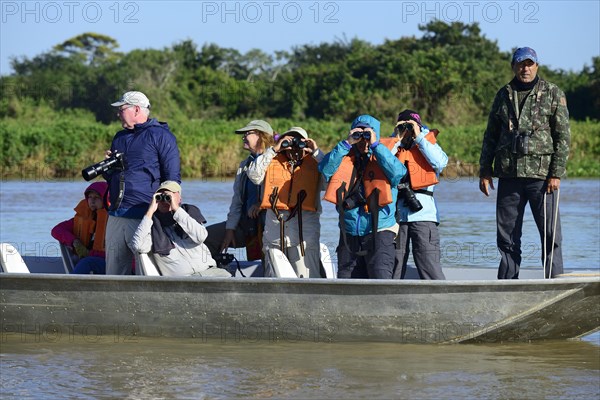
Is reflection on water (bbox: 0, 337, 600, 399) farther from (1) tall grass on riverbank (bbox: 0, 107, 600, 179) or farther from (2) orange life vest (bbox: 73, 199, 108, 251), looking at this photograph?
(1) tall grass on riverbank (bbox: 0, 107, 600, 179)

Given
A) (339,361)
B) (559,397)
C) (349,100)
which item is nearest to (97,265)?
(339,361)

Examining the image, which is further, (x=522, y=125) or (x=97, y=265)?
(x=97, y=265)

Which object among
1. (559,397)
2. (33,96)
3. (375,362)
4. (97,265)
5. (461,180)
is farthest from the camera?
(33,96)

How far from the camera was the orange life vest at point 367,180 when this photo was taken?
643 centimetres

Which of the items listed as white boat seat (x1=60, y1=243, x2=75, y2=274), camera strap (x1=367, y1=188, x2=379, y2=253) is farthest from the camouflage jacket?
white boat seat (x1=60, y1=243, x2=75, y2=274)

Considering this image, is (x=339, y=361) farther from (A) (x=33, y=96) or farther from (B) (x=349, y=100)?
(A) (x=33, y=96)

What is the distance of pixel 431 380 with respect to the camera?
5.93m

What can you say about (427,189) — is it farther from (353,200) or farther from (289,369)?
(289,369)

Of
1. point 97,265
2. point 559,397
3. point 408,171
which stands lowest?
point 559,397

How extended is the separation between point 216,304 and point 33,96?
31.8m

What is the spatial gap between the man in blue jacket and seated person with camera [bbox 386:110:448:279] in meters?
1.40

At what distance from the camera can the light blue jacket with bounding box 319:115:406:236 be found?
21.0 feet

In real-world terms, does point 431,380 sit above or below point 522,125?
below

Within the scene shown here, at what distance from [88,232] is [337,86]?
1115 inches
